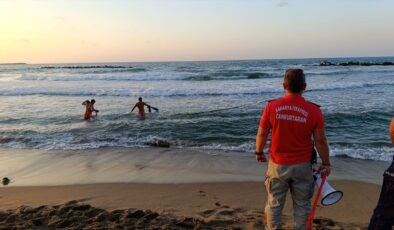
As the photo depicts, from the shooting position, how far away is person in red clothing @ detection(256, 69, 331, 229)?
3453mm

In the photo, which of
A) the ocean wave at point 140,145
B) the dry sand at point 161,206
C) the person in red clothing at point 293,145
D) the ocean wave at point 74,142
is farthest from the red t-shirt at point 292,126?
the ocean wave at point 74,142

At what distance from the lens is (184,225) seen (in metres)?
4.84

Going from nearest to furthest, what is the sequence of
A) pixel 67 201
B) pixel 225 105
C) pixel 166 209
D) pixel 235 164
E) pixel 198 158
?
pixel 166 209, pixel 67 201, pixel 235 164, pixel 198 158, pixel 225 105

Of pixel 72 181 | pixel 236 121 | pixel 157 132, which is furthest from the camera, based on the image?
pixel 236 121

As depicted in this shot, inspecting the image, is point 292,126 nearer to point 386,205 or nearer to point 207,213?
point 386,205

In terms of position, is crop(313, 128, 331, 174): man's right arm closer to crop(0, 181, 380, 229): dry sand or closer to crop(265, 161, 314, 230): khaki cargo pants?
crop(265, 161, 314, 230): khaki cargo pants

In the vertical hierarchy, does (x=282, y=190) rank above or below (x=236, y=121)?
above

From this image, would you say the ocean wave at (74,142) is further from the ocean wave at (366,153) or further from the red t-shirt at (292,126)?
the red t-shirt at (292,126)

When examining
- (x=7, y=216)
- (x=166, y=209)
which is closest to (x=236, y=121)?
(x=166, y=209)

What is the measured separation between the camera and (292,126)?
3.47 meters

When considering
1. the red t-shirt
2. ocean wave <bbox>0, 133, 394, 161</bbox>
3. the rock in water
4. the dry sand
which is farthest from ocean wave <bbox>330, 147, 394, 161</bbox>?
the rock in water

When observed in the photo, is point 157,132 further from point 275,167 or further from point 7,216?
point 275,167

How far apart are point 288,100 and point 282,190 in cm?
86

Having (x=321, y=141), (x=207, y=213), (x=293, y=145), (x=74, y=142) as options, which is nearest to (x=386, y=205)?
(x=321, y=141)
